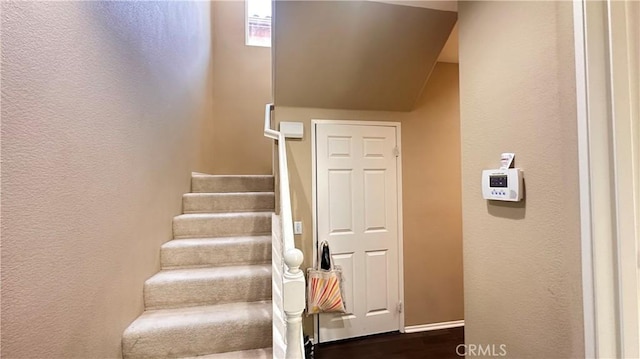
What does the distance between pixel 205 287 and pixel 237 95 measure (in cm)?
295

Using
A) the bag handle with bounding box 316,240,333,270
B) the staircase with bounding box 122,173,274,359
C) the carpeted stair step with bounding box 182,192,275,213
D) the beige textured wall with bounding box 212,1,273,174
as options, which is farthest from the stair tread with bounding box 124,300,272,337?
the beige textured wall with bounding box 212,1,273,174

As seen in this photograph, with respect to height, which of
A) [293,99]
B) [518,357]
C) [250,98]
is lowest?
[518,357]

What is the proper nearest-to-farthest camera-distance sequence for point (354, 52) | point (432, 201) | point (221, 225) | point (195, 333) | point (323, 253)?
1. point (195, 333)
2. point (354, 52)
3. point (221, 225)
4. point (323, 253)
5. point (432, 201)

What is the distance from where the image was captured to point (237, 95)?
394 cm

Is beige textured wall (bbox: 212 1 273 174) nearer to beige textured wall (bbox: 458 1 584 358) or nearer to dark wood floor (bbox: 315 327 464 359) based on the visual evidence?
dark wood floor (bbox: 315 327 464 359)

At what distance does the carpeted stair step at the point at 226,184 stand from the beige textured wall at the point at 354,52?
→ 88 cm

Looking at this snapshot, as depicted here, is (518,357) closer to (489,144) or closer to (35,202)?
(489,144)

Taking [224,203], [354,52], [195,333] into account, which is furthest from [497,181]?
[224,203]

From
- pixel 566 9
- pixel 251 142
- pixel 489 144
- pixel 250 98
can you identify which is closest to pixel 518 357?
pixel 489 144

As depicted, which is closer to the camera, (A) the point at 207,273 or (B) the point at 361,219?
(A) the point at 207,273

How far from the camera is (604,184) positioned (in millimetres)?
774

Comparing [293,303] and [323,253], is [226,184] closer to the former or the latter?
[323,253]

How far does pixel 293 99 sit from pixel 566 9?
186 cm

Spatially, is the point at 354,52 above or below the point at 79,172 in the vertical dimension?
above
